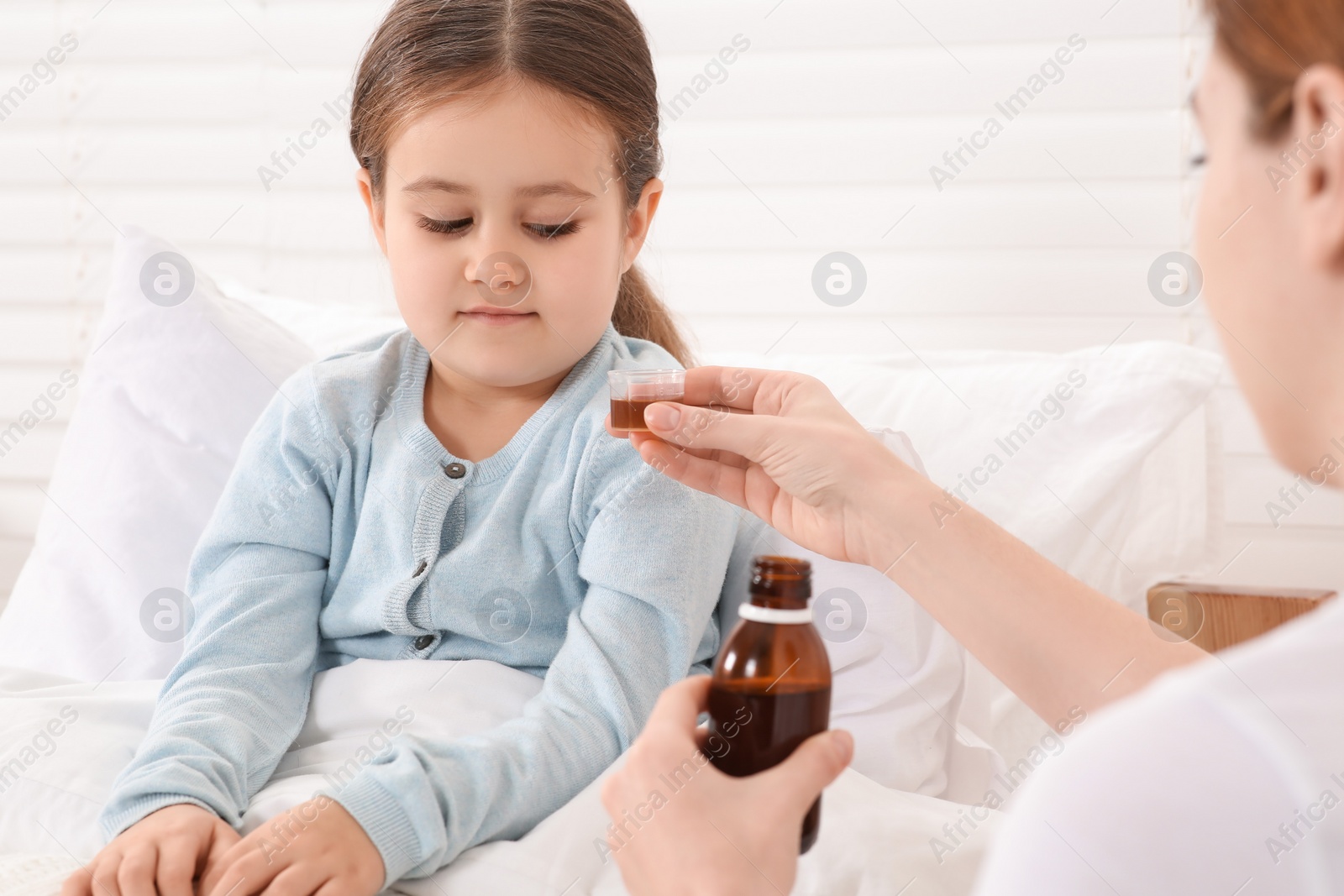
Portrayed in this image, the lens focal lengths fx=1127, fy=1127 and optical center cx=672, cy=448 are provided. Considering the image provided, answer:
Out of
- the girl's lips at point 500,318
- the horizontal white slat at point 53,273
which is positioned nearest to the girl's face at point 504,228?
the girl's lips at point 500,318

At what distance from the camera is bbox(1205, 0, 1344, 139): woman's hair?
57 centimetres

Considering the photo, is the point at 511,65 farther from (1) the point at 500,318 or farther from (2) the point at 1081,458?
(2) the point at 1081,458

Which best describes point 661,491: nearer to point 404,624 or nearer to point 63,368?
point 404,624

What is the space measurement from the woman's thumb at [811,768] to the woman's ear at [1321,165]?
16.0 inches

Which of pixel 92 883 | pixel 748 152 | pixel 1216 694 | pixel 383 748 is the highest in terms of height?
pixel 748 152

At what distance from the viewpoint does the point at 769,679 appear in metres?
0.78

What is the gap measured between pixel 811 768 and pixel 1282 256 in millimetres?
426

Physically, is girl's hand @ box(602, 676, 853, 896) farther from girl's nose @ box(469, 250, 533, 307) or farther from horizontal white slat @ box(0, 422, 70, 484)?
horizontal white slat @ box(0, 422, 70, 484)

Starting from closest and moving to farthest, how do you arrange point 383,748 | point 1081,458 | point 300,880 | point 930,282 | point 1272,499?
point 300,880 → point 383,748 → point 1081,458 → point 1272,499 → point 930,282

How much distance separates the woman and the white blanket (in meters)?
0.21

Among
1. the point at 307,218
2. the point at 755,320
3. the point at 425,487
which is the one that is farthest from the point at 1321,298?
the point at 307,218

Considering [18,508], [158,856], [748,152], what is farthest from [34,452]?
[158,856]

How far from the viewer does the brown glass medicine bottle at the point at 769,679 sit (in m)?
0.78

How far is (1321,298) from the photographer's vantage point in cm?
61
